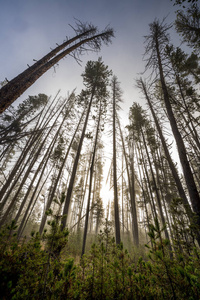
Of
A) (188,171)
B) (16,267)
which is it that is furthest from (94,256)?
(188,171)

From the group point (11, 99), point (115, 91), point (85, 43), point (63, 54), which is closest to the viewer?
point (11, 99)

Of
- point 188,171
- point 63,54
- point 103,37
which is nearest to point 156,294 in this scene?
point 188,171

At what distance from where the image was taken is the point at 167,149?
7953 millimetres

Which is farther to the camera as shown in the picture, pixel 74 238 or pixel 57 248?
pixel 74 238

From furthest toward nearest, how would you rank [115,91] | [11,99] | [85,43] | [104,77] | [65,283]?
[115,91] < [104,77] < [85,43] < [11,99] < [65,283]

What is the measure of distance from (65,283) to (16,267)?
2.86 feet

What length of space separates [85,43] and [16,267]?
10234 mm

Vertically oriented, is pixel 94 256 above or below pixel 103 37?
below

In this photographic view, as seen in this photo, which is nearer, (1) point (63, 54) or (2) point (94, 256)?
(2) point (94, 256)

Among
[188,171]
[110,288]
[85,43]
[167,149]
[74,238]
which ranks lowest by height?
[110,288]

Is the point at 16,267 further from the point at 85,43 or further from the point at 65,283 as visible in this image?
the point at 85,43

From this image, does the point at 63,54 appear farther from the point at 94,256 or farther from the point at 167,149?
the point at 167,149

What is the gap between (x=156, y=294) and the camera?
170 centimetres

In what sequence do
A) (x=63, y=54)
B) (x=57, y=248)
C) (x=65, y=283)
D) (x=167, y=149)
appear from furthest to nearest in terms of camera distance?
(x=167, y=149), (x=63, y=54), (x=57, y=248), (x=65, y=283)
